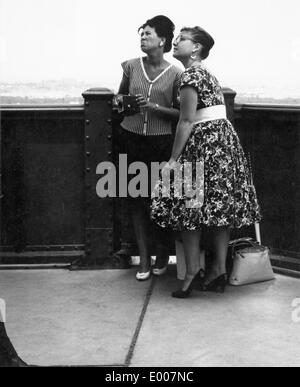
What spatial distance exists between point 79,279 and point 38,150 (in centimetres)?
112

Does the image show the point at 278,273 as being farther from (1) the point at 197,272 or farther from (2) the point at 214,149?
(2) the point at 214,149

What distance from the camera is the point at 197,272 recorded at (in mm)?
4664

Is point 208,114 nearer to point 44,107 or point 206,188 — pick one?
point 206,188

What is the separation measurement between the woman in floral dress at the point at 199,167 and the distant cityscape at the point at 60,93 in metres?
1.07

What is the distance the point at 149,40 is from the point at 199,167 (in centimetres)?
106

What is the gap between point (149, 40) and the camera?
4910mm

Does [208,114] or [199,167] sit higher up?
[208,114]

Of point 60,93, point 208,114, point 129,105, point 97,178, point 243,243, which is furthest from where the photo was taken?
point 60,93

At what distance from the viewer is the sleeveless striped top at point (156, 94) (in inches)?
193

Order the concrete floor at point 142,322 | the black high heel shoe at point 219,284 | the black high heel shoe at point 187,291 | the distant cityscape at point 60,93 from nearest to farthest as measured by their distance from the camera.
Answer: the concrete floor at point 142,322, the black high heel shoe at point 187,291, the black high heel shoe at point 219,284, the distant cityscape at point 60,93

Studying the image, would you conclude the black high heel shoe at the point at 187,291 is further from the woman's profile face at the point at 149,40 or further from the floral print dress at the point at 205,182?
the woman's profile face at the point at 149,40

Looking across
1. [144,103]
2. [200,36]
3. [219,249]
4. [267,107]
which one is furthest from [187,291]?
[200,36]

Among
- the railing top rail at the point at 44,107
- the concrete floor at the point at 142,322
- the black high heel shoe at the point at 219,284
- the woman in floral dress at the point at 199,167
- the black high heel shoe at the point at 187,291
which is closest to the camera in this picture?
the concrete floor at the point at 142,322

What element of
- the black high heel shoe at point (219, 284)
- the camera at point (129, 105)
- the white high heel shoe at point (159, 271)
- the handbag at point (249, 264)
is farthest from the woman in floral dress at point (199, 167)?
the white high heel shoe at point (159, 271)
